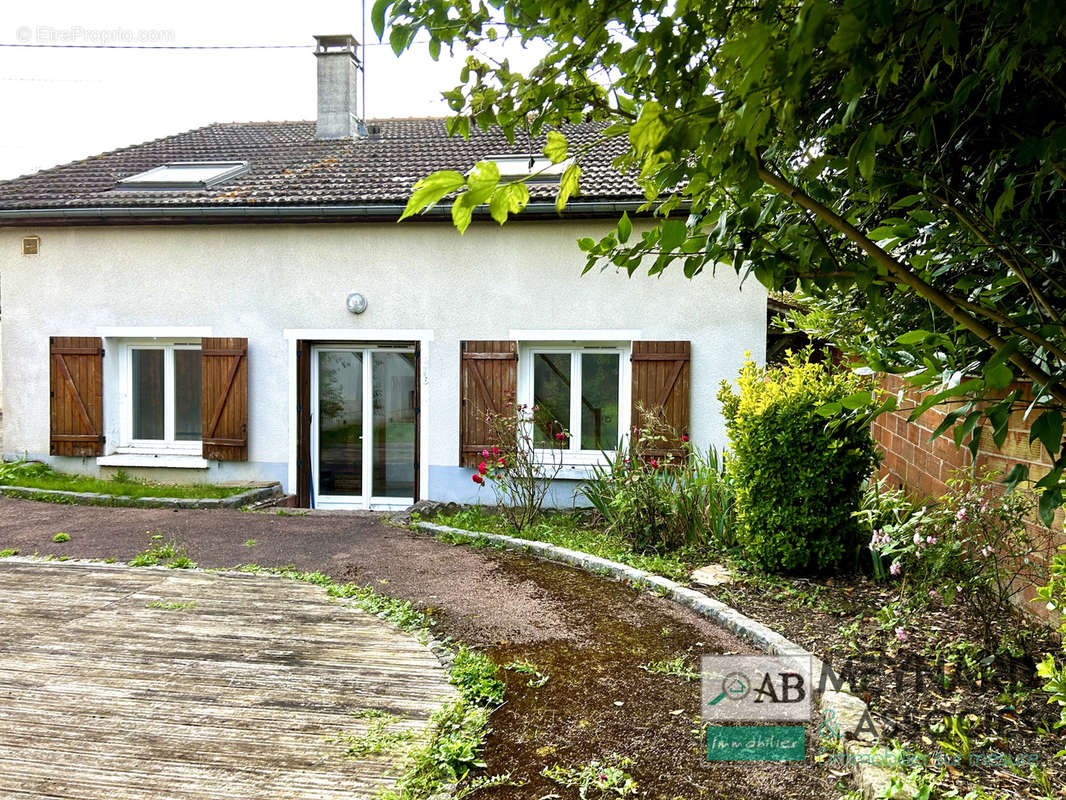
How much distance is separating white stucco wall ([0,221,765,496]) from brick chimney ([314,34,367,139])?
3.57 metres

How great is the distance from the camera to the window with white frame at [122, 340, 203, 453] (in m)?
9.13

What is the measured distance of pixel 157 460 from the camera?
8945 mm

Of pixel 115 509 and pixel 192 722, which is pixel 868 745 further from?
pixel 115 509

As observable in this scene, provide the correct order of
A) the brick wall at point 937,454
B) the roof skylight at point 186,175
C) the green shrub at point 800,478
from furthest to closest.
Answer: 1. the roof skylight at point 186,175
2. the green shrub at point 800,478
3. the brick wall at point 937,454

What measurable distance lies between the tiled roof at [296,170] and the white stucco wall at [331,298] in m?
0.36

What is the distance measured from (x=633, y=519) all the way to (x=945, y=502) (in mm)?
2605

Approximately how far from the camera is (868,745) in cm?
249

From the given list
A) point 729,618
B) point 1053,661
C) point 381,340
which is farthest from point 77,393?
point 1053,661

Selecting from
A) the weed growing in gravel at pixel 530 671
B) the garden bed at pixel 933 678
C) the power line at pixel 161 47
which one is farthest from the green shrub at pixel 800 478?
the power line at pixel 161 47

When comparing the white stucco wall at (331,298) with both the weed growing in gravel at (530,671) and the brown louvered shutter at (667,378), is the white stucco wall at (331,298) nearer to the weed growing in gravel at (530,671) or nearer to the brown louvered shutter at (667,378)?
the brown louvered shutter at (667,378)

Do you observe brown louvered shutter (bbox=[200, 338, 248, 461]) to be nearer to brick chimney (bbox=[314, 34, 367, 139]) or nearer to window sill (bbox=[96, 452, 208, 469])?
window sill (bbox=[96, 452, 208, 469])

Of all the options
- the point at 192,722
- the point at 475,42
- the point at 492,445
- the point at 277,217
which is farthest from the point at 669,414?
the point at 475,42

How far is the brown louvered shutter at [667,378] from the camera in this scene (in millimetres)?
7938

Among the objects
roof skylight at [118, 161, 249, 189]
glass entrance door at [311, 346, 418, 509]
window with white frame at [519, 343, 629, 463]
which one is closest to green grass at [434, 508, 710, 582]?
window with white frame at [519, 343, 629, 463]
